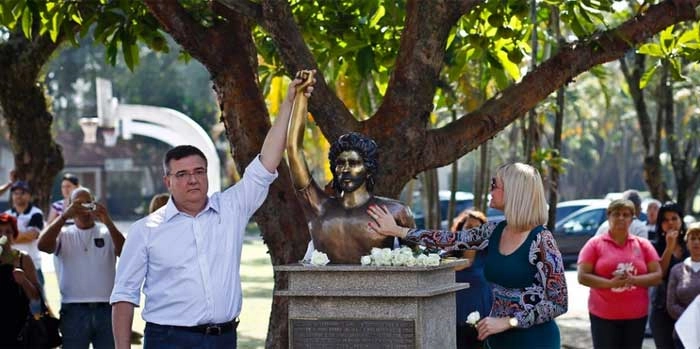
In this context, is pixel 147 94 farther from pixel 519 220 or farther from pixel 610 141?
pixel 519 220

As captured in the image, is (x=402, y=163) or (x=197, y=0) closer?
(x=402, y=163)

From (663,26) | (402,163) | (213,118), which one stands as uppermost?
(213,118)

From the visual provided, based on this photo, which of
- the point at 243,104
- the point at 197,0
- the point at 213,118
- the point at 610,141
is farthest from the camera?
the point at 610,141

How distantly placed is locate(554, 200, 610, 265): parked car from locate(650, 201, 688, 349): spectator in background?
53.4 feet

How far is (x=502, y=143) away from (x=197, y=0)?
187ft

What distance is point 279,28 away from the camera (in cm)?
908

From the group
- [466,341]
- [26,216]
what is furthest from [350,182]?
[26,216]

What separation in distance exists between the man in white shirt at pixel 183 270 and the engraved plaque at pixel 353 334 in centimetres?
43

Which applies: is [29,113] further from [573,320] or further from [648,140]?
[648,140]

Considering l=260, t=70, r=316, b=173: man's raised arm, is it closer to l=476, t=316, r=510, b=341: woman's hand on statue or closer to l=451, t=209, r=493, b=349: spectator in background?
l=476, t=316, r=510, b=341: woman's hand on statue

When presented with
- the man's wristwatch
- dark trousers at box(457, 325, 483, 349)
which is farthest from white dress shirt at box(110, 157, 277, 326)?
dark trousers at box(457, 325, 483, 349)

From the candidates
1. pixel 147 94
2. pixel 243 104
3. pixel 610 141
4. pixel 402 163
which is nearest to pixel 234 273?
pixel 402 163

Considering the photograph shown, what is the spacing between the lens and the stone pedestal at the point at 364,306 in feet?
21.7

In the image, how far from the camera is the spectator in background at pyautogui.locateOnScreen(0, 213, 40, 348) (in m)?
10.1
